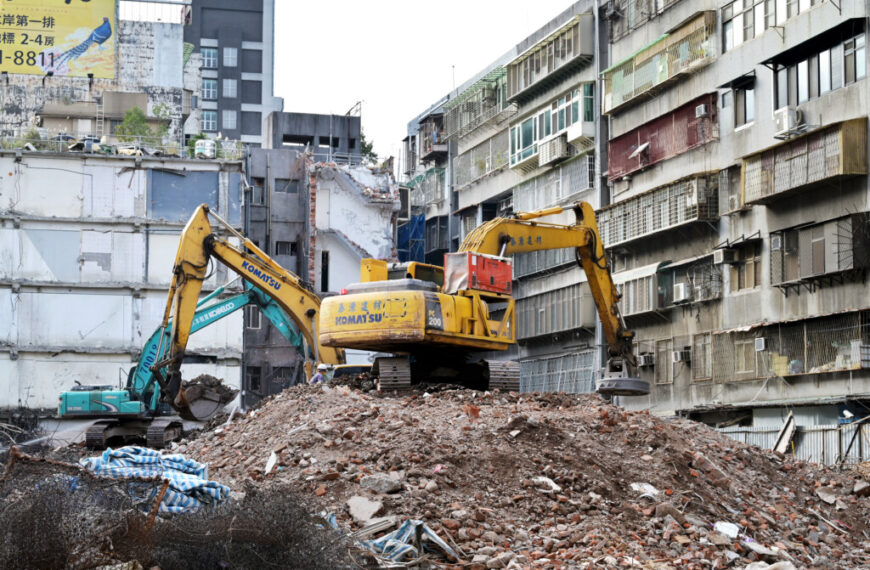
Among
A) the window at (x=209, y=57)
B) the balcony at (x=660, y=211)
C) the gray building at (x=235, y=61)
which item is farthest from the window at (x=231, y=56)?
the balcony at (x=660, y=211)

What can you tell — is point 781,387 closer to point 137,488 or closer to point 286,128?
point 137,488

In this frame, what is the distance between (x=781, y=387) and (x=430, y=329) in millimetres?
14563

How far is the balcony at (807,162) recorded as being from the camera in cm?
3134

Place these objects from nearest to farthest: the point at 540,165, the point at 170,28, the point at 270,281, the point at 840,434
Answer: the point at 840,434, the point at 270,281, the point at 540,165, the point at 170,28

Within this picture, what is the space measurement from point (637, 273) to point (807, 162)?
31.0ft

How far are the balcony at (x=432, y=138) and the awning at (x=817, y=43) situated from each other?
2513 cm

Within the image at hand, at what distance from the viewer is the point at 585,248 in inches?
1092

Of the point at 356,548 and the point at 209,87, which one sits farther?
the point at 209,87

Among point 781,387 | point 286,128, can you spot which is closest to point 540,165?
point 781,387

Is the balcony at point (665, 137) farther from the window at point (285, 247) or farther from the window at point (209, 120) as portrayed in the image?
the window at point (209, 120)

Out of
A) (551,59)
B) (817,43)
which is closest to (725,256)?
(817,43)

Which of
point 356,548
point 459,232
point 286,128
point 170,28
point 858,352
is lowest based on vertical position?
point 356,548

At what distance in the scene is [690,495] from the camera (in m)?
17.3

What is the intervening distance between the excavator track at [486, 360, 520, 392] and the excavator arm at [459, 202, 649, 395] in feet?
6.45
